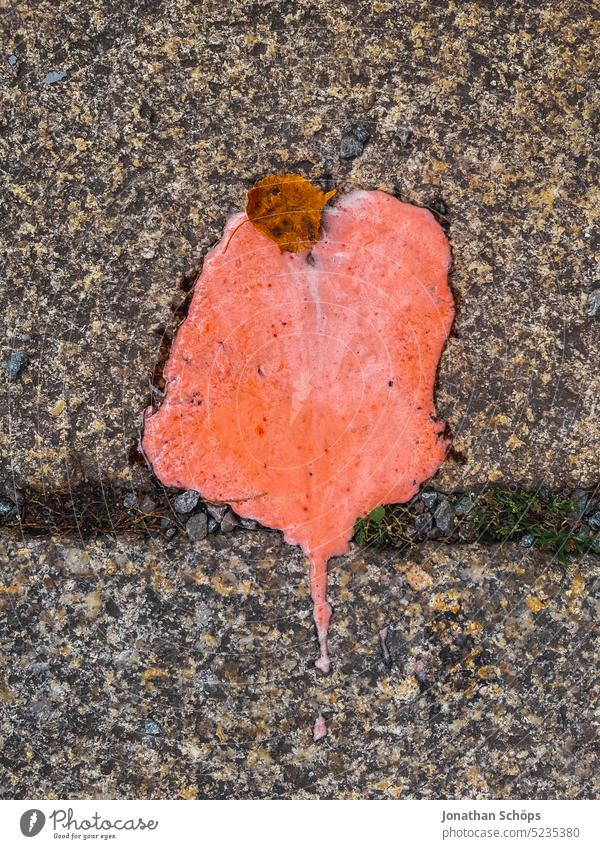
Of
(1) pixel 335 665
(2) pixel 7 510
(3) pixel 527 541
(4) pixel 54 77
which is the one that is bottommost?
(1) pixel 335 665

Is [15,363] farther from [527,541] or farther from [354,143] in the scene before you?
[527,541]

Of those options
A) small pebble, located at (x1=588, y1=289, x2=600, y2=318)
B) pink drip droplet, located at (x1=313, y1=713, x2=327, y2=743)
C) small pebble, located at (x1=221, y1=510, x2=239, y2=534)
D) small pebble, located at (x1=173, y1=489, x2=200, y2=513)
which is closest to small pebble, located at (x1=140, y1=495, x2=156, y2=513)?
small pebble, located at (x1=173, y1=489, x2=200, y2=513)

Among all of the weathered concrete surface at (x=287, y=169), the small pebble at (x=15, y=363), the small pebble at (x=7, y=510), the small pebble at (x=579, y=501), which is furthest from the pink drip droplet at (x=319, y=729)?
the small pebble at (x=15, y=363)

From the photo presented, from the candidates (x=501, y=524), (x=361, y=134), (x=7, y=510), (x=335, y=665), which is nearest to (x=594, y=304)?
(x=501, y=524)

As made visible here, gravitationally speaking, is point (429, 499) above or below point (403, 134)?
below

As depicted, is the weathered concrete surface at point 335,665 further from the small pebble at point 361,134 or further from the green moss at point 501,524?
the small pebble at point 361,134

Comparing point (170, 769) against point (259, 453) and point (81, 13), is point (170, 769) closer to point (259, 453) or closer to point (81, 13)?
point (259, 453)

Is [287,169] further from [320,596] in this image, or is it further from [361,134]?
[320,596]
